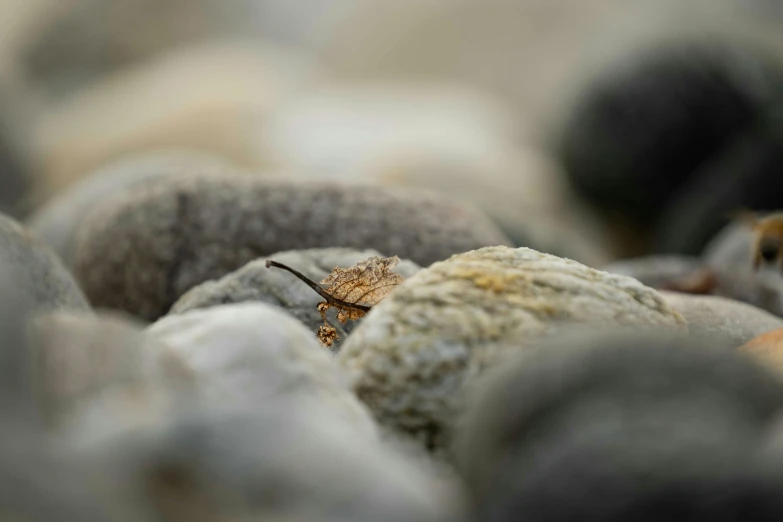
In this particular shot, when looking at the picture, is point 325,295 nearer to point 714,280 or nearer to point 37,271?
point 37,271

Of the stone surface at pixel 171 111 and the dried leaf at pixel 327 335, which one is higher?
the dried leaf at pixel 327 335

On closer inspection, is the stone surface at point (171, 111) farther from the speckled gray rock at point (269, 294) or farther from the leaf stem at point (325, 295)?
the leaf stem at point (325, 295)

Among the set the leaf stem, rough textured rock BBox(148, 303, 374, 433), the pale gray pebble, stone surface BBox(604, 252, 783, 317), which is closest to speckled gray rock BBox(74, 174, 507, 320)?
the leaf stem

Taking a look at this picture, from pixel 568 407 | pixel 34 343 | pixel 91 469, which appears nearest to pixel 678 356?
pixel 568 407

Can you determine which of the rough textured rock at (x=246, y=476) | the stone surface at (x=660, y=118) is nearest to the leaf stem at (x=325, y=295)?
the rough textured rock at (x=246, y=476)

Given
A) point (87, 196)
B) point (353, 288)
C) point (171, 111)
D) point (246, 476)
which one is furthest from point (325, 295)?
point (171, 111)

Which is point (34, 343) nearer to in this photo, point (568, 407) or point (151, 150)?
point (568, 407)

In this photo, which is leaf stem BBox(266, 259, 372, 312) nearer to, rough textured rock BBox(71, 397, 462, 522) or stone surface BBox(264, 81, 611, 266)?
rough textured rock BBox(71, 397, 462, 522)
